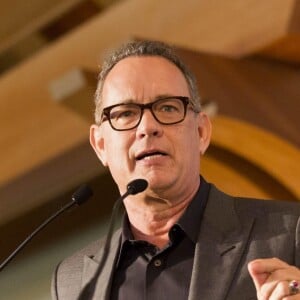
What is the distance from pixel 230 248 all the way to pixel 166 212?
0.43 feet

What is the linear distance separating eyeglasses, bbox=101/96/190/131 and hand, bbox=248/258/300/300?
0.34 meters

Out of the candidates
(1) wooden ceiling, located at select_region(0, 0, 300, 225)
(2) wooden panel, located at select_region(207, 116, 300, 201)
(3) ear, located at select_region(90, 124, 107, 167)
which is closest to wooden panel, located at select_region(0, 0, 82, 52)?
(1) wooden ceiling, located at select_region(0, 0, 300, 225)

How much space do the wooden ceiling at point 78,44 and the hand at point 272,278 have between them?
1014 mm

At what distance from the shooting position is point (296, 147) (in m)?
2.17

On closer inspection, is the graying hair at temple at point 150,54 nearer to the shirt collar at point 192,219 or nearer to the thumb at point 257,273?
the shirt collar at point 192,219

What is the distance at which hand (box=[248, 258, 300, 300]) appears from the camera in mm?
1093

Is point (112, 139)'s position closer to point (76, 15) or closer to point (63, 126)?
point (63, 126)

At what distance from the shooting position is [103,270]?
1.42 meters

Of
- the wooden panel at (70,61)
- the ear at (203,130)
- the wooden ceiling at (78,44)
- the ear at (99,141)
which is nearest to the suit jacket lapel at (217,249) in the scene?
the ear at (203,130)

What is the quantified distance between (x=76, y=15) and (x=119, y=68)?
1.77 m

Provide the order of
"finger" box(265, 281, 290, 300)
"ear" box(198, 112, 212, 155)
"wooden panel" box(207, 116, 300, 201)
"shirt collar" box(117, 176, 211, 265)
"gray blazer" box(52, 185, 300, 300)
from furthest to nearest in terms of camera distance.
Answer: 1. "wooden panel" box(207, 116, 300, 201)
2. "ear" box(198, 112, 212, 155)
3. "shirt collar" box(117, 176, 211, 265)
4. "gray blazer" box(52, 185, 300, 300)
5. "finger" box(265, 281, 290, 300)

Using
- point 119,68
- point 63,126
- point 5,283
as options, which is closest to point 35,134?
point 63,126

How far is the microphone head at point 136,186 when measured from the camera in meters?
1.33

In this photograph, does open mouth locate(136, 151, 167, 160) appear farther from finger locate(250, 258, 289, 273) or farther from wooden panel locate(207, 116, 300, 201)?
wooden panel locate(207, 116, 300, 201)
